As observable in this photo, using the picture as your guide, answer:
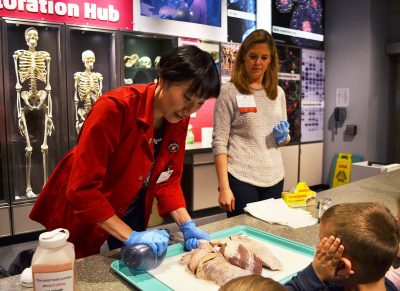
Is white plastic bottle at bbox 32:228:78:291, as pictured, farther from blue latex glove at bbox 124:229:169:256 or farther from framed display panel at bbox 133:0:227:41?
framed display panel at bbox 133:0:227:41

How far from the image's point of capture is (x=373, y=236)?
81 centimetres

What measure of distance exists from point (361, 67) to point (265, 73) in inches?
153

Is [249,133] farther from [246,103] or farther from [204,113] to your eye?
[204,113]

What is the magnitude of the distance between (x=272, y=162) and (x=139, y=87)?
90cm

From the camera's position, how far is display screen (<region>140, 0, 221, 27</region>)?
4086mm

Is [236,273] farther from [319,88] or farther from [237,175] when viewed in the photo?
[319,88]

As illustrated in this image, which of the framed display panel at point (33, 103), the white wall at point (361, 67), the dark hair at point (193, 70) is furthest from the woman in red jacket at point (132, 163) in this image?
the white wall at point (361, 67)

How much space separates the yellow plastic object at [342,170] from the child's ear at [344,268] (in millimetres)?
4884

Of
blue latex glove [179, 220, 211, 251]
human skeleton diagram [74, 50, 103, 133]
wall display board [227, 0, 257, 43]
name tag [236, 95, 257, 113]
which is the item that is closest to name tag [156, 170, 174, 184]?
blue latex glove [179, 220, 211, 251]

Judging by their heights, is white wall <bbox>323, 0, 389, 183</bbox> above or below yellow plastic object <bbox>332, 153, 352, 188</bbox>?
above

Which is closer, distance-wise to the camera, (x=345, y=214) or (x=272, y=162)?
(x=345, y=214)

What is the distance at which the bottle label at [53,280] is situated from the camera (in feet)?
2.45

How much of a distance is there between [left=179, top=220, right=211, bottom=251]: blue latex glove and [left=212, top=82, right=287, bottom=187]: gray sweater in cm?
61

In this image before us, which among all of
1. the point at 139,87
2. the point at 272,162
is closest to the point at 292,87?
the point at 272,162
